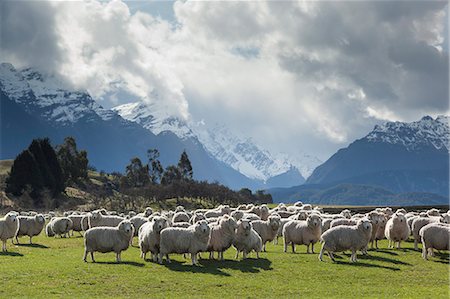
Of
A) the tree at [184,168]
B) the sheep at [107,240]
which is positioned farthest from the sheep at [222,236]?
the tree at [184,168]

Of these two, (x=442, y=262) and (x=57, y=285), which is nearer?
(x=57, y=285)

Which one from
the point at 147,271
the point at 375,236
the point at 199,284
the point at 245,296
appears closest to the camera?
the point at 245,296

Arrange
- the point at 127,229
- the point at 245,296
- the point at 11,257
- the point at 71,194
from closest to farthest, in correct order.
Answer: the point at 245,296, the point at 127,229, the point at 11,257, the point at 71,194

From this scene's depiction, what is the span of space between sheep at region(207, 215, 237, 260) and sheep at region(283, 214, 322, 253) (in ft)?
19.8

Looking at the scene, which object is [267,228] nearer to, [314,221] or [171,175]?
[314,221]

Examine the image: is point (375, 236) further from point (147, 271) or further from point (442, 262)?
point (147, 271)

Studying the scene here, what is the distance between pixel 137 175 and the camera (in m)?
178

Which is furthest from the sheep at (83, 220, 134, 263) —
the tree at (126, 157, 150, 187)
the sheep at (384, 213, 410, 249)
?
the tree at (126, 157, 150, 187)

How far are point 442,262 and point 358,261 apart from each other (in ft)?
17.3

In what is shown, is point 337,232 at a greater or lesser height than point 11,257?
greater

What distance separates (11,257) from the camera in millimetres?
30609

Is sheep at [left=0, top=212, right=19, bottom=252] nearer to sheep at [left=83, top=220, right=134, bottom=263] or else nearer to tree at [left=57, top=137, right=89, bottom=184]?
sheep at [left=83, top=220, right=134, bottom=263]

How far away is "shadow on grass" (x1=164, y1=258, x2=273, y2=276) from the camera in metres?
25.8

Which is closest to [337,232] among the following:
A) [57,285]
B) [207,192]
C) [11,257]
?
[57,285]
